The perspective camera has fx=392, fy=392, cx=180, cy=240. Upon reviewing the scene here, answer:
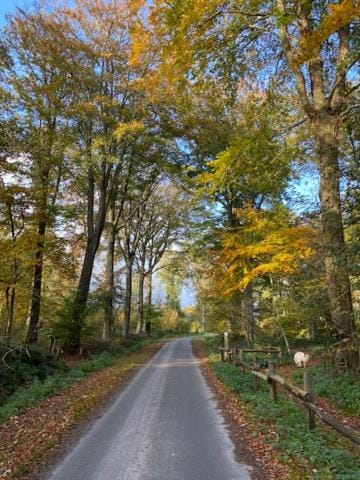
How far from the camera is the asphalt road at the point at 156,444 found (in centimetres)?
516

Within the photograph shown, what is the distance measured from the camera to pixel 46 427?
24.3 feet

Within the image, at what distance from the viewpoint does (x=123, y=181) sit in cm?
2494

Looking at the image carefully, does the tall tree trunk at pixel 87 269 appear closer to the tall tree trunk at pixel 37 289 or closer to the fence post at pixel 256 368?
the tall tree trunk at pixel 37 289

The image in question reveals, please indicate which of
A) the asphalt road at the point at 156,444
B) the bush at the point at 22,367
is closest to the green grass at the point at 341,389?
the asphalt road at the point at 156,444

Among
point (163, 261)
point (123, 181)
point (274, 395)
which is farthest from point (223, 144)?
point (163, 261)

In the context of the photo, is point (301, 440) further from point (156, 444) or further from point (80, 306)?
point (80, 306)

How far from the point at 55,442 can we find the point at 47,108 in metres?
15.4

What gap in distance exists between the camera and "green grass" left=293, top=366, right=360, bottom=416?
8331mm

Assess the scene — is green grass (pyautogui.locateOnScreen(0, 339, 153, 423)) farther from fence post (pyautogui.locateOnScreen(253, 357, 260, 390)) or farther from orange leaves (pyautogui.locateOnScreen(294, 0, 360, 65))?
orange leaves (pyautogui.locateOnScreen(294, 0, 360, 65))

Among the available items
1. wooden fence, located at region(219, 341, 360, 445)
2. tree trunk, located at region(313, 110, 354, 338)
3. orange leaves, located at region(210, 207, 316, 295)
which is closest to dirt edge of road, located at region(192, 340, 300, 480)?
wooden fence, located at region(219, 341, 360, 445)

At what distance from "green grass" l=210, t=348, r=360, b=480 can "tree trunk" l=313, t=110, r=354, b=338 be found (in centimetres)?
244

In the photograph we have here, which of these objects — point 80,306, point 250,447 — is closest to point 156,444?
point 250,447

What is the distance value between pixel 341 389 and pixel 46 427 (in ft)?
21.7

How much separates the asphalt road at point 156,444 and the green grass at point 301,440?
75 centimetres
